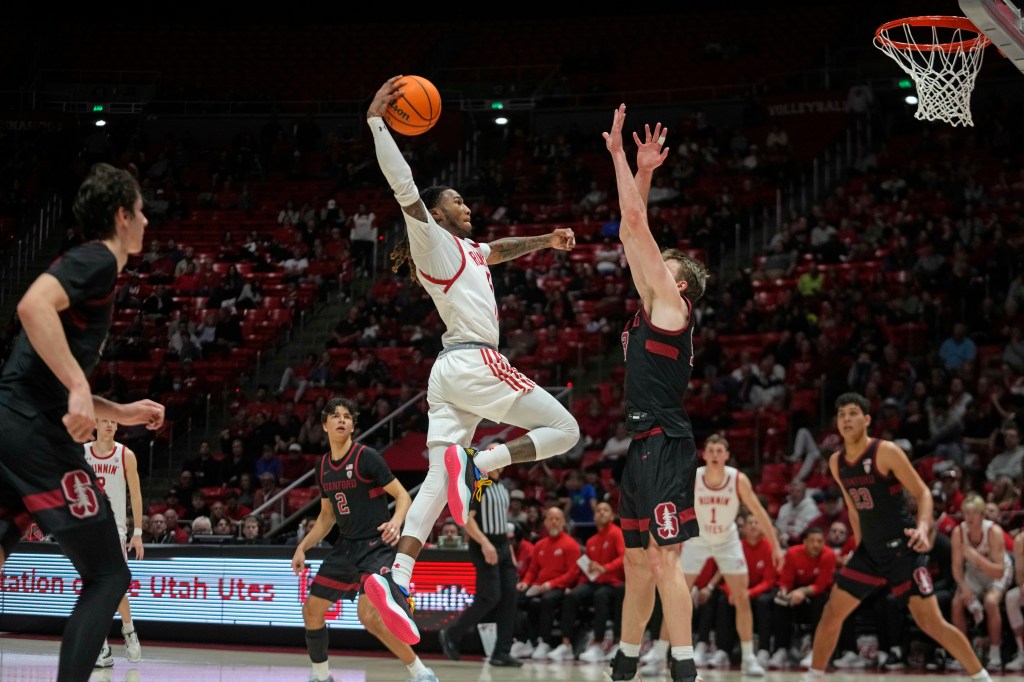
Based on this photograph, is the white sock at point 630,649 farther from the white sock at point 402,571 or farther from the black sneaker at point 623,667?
the white sock at point 402,571

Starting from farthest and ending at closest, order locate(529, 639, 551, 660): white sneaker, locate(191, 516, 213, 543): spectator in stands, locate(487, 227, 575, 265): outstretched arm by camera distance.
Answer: locate(191, 516, 213, 543): spectator in stands
locate(529, 639, 551, 660): white sneaker
locate(487, 227, 575, 265): outstretched arm

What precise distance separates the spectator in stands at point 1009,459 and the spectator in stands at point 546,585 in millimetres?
4576

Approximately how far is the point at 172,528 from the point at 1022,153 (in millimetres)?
14816

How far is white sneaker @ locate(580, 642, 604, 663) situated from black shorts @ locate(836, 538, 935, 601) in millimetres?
3677

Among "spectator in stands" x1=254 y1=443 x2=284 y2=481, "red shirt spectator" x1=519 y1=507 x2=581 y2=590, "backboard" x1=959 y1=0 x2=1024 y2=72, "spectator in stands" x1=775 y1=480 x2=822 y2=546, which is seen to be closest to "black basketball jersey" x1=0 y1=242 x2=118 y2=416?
"backboard" x1=959 y1=0 x2=1024 y2=72

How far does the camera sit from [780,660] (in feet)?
37.0

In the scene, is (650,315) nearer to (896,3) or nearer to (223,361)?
(223,361)

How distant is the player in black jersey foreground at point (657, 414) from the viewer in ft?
21.0

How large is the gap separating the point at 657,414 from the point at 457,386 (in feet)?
3.69

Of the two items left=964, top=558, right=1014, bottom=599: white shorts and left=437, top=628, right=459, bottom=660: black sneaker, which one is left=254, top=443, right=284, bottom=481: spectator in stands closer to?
left=437, top=628, right=459, bottom=660: black sneaker

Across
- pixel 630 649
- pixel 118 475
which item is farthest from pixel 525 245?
pixel 118 475

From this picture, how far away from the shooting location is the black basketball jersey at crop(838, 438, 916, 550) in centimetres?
848

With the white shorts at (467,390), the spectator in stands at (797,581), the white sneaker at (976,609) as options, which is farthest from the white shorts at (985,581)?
the white shorts at (467,390)

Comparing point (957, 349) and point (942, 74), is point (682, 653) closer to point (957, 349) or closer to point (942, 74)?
point (942, 74)
